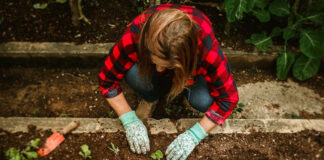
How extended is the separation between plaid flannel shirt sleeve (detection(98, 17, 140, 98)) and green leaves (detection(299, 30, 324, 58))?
1634 millimetres

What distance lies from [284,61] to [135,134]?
165 cm

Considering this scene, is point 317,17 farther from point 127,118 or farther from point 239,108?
point 127,118

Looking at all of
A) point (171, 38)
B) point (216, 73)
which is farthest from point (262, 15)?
point (171, 38)

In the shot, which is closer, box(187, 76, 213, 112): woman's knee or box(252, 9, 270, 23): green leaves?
box(187, 76, 213, 112): woman's knee

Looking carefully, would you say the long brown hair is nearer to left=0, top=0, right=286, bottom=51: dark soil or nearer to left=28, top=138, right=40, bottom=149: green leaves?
left=28, top=138, right=40, bottom=149: green leaves

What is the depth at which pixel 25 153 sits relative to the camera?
1530 millimetres

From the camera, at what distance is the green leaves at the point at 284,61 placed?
7.52ft

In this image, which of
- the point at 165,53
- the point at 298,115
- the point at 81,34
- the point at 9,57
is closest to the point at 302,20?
the point at 298,115

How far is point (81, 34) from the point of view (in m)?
2.34

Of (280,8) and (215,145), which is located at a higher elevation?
(280,8)

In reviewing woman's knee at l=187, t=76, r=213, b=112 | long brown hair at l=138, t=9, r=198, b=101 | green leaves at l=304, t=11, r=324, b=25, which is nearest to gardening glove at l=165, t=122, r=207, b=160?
woman's knee at l=187, t=76, r=213, b=112

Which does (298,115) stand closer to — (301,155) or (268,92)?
(268,92)

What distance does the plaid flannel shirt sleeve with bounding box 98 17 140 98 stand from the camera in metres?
1.31

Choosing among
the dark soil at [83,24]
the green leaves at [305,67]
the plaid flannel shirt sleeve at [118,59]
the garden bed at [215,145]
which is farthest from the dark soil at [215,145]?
the dark soil at [83,24]
